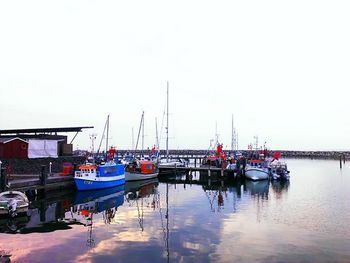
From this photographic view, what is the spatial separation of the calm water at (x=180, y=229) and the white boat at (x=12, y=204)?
95 cm

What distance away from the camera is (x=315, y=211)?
33.1 metres

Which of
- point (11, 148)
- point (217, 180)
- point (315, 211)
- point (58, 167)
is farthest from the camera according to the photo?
point (217, 180)

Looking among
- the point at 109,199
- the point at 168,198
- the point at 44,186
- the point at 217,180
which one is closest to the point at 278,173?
the point at 217,180

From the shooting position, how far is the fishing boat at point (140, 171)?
194 feet

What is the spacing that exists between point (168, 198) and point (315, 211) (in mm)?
15892

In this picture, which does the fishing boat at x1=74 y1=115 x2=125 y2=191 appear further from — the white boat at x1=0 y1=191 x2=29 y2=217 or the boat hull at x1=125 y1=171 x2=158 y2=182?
the white boat at x1=0 y1=191 x2=29 y2=217

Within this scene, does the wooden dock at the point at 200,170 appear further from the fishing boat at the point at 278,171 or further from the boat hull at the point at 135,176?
the boat hull at the point at 135,176

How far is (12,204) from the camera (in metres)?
28.1

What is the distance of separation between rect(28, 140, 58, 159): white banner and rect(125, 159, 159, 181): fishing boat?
452 inches

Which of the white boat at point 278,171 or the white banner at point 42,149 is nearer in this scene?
the white banner at point 42,149

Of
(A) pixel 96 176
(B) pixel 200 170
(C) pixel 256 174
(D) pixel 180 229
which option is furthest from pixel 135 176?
(D) pixel 180 229

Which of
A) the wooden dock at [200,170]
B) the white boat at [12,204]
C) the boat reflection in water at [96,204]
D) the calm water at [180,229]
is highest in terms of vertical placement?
the wooden dock at [200,170]

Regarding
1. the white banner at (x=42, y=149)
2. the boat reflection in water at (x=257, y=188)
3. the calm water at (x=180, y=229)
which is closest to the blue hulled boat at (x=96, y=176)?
the calm water at (x=180, y=229)

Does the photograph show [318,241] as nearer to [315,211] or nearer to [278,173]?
[315,211]
